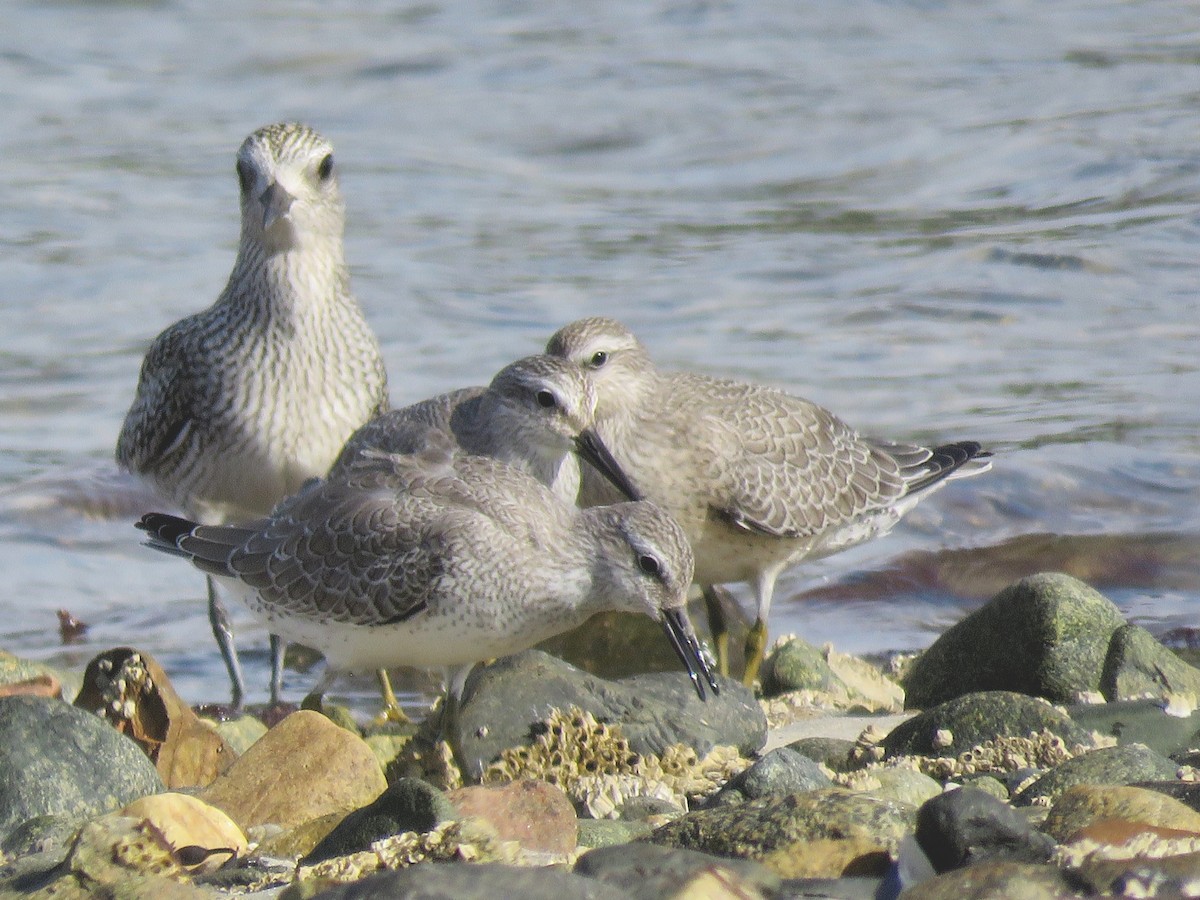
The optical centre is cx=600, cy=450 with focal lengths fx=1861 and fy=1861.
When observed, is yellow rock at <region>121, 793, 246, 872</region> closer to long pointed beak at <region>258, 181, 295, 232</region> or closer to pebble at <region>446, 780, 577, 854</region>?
pebble at <region>446, 780, 577, 854</region>

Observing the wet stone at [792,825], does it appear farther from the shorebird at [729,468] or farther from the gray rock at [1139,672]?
the shorebird at [729,468]

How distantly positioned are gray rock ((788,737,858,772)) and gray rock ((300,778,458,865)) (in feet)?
4.96

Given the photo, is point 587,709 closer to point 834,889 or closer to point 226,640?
point 834,889

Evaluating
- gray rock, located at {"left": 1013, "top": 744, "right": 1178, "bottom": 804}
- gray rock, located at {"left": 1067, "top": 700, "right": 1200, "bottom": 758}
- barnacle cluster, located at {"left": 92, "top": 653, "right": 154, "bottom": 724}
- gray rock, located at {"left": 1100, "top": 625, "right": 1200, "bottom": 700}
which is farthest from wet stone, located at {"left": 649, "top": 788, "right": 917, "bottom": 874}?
barnacle cluster, located at {"left": 92, "top": 653, "right": 154, "bottom": 724}

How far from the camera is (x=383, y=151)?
16734 millimetres

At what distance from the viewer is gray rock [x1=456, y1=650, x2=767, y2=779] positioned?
579 cm

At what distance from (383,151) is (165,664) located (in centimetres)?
890

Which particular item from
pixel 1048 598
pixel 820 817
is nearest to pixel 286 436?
pixel 1048 598

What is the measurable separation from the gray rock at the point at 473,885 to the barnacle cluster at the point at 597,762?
1530 mm

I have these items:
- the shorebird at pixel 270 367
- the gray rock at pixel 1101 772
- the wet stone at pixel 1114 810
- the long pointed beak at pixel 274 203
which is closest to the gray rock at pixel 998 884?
the wet stone at pixel 1114 810

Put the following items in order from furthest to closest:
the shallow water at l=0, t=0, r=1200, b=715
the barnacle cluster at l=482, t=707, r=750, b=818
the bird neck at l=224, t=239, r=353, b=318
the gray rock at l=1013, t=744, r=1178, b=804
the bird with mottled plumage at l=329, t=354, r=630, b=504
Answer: the shallow water at l=0, t=0, r=1200, b=715, the bird neck at l=224, t=239, r=353, b=318, the bird with mottled plumage at l=329, t=354, r=630, b=504, the barnacle cluster at l=482, t=707, r=750, b=818, the gray rock at l=1013, t=744, r=1178, b=804

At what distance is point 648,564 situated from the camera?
20.1 ft

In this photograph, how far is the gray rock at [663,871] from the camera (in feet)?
13.2

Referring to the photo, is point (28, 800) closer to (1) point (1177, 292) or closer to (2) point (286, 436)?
(2) point (286, 436)
